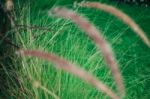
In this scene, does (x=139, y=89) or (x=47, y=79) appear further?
(x=139, y=89)

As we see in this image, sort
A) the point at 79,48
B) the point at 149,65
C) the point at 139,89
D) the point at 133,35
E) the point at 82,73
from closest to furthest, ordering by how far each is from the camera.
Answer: the point at 82,73 → the point at 79,48 → the point at 139,89 → the point at 149,65 → the point at 133,35

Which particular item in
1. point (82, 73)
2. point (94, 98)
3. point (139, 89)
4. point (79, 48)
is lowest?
point (139, 89)

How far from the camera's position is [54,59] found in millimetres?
698

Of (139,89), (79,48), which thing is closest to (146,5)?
(139,89)

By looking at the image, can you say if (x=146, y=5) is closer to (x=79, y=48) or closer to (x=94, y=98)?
(x=79, y=48)

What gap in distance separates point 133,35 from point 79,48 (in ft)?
5.76

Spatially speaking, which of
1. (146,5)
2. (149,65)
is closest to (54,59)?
(149,65)

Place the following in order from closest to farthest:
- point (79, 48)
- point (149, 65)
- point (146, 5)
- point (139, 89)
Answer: point (79, 48), point (139, 89), point (149, 65), point (146, 5)

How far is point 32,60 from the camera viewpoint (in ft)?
6.89

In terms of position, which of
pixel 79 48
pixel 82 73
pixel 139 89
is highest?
pixel 82 73

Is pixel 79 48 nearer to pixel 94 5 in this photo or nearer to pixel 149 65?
pixel 149 65

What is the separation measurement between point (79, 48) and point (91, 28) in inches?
69.7

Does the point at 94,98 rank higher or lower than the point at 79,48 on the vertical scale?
lower

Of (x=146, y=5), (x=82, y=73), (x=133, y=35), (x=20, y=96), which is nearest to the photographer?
(x=82, y=73)
